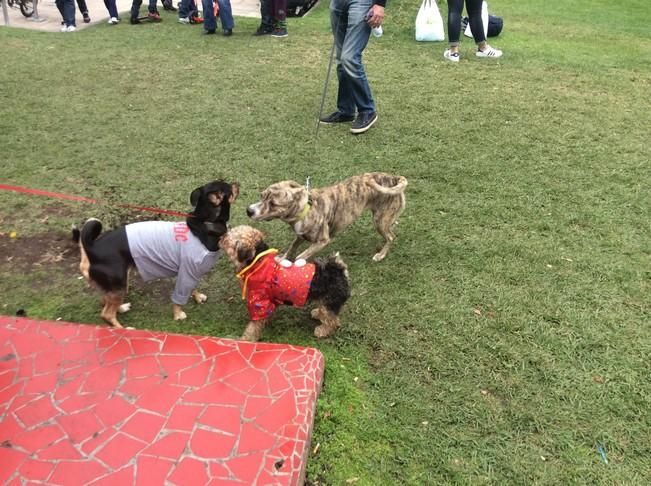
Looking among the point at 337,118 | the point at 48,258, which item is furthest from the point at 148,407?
the point at 337,118

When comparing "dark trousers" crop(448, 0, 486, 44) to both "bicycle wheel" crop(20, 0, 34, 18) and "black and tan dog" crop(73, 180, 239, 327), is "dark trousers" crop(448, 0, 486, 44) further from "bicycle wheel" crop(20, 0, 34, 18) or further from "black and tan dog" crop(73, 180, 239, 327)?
"bicycle wheel" crop(20, 0, 34, 18)

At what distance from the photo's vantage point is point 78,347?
3.21 meters

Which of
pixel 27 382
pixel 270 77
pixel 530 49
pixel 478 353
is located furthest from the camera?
pixel 530 49

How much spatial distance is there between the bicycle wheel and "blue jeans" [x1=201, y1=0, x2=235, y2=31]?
15.5ft

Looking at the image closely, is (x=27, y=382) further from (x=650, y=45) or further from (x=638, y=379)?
(x=650, y=45)

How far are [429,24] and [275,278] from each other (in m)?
8.47

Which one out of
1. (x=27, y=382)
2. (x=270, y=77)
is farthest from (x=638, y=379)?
(x=270, y=77)

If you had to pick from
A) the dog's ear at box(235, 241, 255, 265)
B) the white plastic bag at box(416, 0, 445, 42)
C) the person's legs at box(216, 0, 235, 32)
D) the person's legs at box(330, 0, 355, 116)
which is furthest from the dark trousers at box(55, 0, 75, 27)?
A: the dog's ear at box(235, 241, 255, 265)

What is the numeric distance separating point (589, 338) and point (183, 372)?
2.86m

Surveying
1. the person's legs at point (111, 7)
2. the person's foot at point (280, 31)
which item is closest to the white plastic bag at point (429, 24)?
the person's foot at point (280, 31)

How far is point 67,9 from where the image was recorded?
10711mm

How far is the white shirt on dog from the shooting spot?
11.0ft

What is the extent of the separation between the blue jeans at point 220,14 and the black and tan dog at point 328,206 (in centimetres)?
790

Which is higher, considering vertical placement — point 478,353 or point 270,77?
point 270,77
